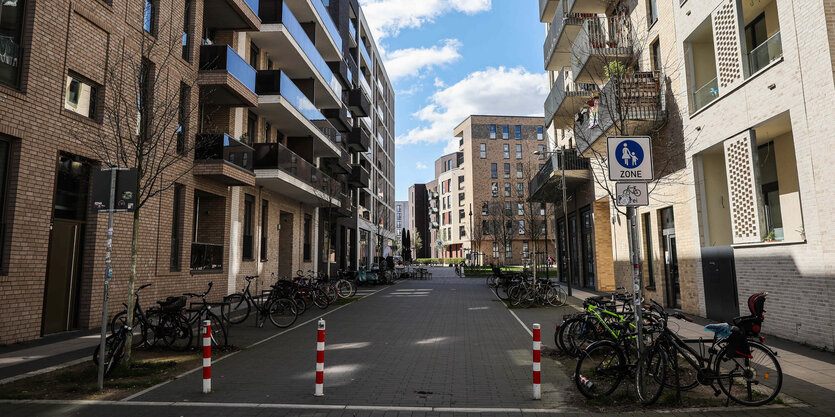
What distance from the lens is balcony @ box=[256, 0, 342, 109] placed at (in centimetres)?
1934

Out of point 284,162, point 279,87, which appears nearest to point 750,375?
point 284,162

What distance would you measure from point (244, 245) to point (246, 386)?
13296 millimetres

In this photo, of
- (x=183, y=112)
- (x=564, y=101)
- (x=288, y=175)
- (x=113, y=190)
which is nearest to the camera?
(x=113, y=190)

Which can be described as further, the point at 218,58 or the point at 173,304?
the point at 218,58

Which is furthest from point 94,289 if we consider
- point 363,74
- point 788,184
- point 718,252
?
point 363,74

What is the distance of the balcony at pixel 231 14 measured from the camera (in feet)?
53.0

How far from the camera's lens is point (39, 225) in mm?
9414

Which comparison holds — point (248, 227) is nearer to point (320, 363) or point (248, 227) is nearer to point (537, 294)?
point (537, 294)

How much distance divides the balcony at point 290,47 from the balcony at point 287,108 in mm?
1234

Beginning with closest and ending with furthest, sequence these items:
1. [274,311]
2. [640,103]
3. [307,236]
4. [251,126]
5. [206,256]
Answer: [274,311] < [640,103] < [206,256] < [251,126] < [307,236]

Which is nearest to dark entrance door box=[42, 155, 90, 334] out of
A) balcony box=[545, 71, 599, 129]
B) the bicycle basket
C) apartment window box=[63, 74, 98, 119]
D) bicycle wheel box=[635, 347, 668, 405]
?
apartment window box=[63, 74, 98, 119]

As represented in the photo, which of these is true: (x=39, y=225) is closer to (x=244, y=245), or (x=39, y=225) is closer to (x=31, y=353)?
(x=31, y=353)

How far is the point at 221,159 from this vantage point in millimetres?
15289

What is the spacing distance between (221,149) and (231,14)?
4985 mm
